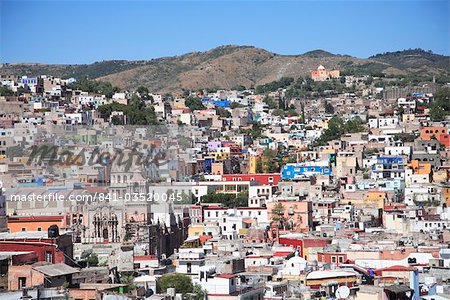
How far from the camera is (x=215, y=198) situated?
177ft

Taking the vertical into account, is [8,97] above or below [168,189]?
above

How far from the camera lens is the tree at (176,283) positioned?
26094 mm

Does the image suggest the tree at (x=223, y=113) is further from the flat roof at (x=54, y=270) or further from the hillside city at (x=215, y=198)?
the flat roof at (x=54, y=270)

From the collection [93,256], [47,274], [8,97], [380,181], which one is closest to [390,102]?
[8,97]

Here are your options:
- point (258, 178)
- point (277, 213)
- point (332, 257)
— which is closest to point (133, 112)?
point (258, 178)

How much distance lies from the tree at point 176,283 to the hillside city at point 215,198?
68mm

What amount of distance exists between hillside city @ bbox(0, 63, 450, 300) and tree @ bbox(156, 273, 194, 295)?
0.07m

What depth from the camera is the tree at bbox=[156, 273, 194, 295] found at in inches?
1027

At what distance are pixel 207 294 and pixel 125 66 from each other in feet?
492

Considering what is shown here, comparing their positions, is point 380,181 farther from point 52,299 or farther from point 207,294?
point 52,299

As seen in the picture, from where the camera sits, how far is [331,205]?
1922 inches

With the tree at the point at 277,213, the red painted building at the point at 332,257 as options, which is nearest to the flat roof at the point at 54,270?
A: the red painted building at the point at 332,257

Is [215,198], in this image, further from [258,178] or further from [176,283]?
[176,283]

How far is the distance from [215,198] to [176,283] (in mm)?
27346
